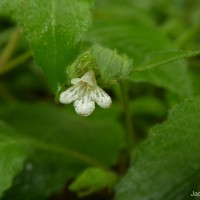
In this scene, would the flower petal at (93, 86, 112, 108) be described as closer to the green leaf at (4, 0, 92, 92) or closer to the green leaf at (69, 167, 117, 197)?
the green leaf at (4, 0, 92, 92)

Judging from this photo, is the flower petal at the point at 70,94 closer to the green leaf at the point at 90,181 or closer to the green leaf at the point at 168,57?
the green leaf at the point at 168,57

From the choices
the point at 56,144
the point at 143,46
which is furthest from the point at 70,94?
the point at 56,144

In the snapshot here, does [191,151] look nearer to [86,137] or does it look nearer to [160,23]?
[86,137]

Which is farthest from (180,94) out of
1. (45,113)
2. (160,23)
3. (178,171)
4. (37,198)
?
(160,23)

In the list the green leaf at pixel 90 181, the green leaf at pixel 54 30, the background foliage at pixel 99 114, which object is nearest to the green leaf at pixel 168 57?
the background foliage at pixel 99 114

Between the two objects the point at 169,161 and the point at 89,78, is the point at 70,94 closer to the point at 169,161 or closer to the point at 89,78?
the point at 89,78

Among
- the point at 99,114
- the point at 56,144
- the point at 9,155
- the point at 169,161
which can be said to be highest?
the point at 99,114
